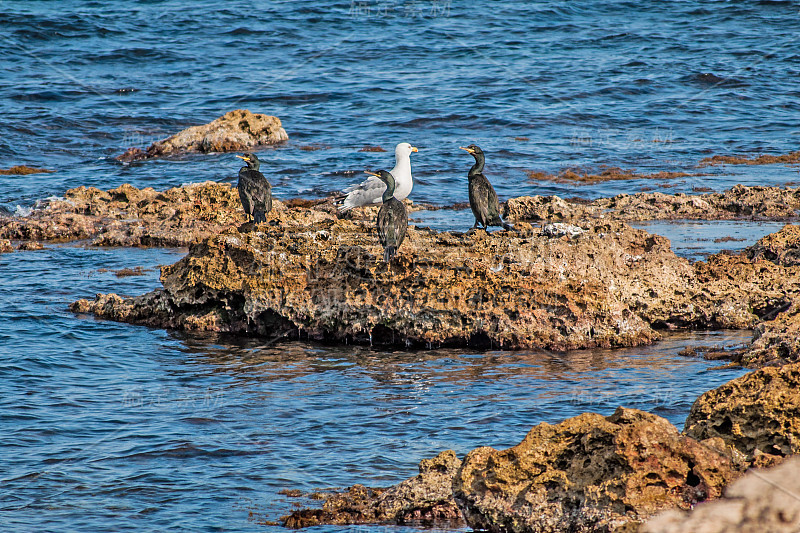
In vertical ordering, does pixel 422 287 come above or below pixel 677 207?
above

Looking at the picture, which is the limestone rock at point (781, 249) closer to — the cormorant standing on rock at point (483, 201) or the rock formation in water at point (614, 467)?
the cormorant standing on rock at point (483, 201)

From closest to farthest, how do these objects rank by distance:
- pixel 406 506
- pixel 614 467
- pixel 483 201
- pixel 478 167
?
1. pixel 614 467
2. pixel 406 506
3. pixel 483 201
4. pixel 478 167

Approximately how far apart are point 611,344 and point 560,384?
129 cm

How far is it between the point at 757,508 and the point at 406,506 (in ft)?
7.65

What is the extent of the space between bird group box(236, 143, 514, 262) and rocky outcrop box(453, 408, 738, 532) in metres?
3.89

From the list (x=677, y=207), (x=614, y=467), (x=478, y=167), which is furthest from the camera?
(x=677, y=207)

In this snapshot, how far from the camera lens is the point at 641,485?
3893mm

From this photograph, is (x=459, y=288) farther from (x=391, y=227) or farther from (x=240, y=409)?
(x=240, y=409)

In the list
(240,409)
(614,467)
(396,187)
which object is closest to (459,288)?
(240,409)

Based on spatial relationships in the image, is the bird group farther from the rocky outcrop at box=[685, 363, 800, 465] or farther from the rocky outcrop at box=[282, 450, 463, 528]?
the rocky outcrop at box=[685, 363, 800, 465]

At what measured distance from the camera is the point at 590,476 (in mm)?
4043

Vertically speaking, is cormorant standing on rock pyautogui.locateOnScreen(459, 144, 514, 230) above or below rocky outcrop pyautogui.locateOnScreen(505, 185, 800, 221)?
above

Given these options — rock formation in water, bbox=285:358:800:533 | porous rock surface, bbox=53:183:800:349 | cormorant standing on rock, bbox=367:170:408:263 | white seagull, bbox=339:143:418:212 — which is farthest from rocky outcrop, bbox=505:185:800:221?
rock formation in water, bbox=285:358:800:533

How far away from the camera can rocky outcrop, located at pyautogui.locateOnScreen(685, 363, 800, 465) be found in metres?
4.37
